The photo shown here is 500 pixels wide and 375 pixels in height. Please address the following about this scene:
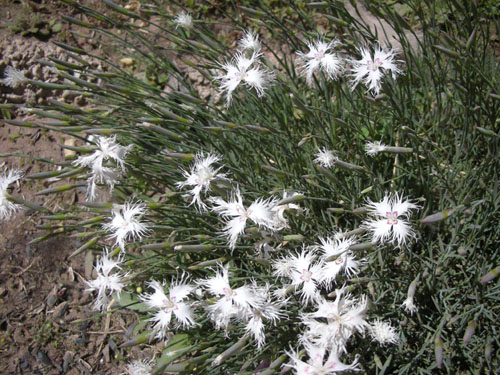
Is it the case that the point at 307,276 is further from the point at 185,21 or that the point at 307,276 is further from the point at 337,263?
the point at 185,21

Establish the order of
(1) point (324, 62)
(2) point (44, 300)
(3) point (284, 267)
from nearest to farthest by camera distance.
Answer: (3) point (284, 267)
(1) point (324, 62)
(2) point (44, 300)

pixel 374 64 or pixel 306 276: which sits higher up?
pixel 374 64

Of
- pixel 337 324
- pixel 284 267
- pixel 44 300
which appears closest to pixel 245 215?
pixel 284 267

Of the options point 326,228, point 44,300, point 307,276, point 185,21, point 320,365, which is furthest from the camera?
point 44,300

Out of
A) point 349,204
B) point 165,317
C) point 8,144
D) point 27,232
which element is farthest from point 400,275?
point 8,144

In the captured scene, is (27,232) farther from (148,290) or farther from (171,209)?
(171,209)

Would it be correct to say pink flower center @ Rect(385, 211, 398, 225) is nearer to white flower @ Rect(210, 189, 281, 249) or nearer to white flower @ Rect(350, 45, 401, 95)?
white flower @ Rect(210, 189, 281, 249)

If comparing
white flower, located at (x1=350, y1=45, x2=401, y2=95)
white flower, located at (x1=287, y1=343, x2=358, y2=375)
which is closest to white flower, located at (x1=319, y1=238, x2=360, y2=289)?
white flower, located at (x1=287, y1=343, x2=358, y2=375)
